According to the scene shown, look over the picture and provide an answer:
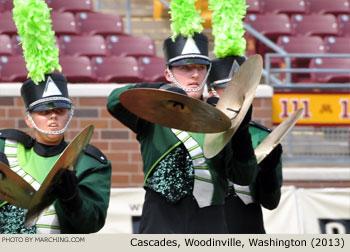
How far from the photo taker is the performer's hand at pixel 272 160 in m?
3.87

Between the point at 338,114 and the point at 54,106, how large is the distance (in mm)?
4609

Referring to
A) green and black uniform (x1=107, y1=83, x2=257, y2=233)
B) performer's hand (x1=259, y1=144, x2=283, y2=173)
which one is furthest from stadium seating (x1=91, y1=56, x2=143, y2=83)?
green and black uniform (x1=107, y1=83, x2=257, y2=233)

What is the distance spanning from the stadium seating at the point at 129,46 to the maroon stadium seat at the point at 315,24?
2.03 meters

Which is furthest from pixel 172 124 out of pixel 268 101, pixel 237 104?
pixel 268 101

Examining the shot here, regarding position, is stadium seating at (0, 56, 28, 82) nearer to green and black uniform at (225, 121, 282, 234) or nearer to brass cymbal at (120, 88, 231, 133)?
green and black uniform at (225, 121, 282, 234)

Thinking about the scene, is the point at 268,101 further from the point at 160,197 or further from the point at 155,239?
the point at 155,239

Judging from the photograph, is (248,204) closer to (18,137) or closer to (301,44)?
(18,137)

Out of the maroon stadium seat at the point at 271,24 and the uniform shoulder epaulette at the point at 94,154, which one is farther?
the maroon stadium seat at the point at 271,24

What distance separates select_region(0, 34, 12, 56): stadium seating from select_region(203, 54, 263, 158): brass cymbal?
5.83 metres

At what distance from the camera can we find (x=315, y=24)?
10562 millimetres

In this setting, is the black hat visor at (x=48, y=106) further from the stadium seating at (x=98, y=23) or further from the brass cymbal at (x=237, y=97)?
the stadium seating at (x=98, y=23)

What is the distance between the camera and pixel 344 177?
7664mm

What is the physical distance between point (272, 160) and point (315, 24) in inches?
273

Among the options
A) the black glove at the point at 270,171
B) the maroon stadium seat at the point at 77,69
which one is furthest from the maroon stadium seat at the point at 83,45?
the black glove at the point at 270,171
